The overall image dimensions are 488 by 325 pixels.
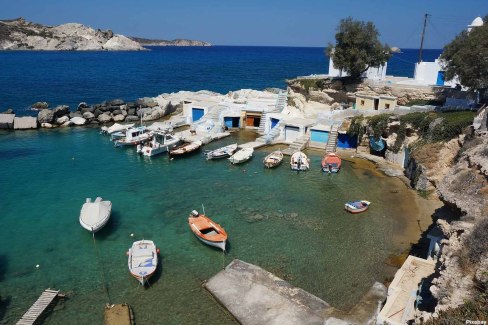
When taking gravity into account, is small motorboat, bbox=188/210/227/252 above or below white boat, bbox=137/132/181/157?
below

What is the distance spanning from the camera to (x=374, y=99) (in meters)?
46.2

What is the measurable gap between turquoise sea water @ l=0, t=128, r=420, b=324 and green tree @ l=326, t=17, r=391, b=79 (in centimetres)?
2087

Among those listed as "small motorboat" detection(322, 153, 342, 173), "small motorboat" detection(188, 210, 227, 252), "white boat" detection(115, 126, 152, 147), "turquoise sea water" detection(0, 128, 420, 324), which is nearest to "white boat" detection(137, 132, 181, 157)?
"white boat" detection(115, 126, 152, 147)

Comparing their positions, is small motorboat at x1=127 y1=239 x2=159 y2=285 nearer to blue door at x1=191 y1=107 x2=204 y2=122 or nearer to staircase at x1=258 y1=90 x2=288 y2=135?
staircase at x1=258 y1=90 x2=288 y2=135

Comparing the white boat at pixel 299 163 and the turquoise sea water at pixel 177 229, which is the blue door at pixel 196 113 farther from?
the white boat at pixel 299 163

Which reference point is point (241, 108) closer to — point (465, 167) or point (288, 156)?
point (288, 156)

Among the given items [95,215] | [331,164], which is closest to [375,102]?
[331,164]

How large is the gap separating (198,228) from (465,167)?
53.8 feet

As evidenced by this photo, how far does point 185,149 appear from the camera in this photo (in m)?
41.8

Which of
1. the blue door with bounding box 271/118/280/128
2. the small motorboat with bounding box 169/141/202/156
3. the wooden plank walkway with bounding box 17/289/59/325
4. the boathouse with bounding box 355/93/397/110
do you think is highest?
the boathouse with bounding box 355/93/397/110

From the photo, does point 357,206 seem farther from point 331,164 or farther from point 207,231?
point 207,231

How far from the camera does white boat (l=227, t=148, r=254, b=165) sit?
39.1 metres

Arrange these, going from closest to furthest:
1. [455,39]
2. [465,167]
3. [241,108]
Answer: [465,167] < [455,39] < [241,108]

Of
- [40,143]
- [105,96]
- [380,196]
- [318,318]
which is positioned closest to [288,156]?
[380,196]
